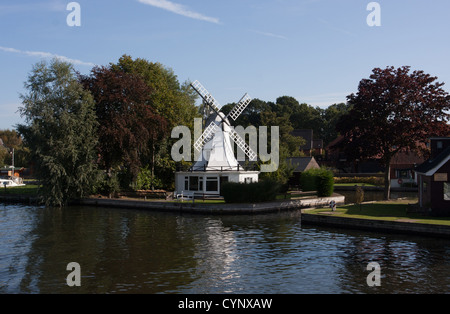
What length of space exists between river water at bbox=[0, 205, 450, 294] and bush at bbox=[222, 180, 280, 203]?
7340 millimetres

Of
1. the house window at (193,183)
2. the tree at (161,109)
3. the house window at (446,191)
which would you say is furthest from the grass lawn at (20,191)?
the house window at (446,191)

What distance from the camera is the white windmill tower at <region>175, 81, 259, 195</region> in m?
46.5

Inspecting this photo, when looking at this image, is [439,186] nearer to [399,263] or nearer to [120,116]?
[399,263]

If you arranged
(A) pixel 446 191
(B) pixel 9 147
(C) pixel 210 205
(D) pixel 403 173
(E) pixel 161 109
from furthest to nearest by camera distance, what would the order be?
(B) pixel 9 147 < (D) pixel 403 173 < (E) pixel 161 109 < (C) pixel 210 205 < (A) pixel 446 191

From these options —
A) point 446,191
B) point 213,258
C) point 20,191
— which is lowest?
point 213,258

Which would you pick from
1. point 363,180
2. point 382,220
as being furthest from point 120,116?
point 363,180

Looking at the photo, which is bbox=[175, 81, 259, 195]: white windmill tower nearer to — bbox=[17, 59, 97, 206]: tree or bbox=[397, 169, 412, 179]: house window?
bbox=[17, 59, 97, 206]: tree

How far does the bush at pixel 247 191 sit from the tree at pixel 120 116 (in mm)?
13267

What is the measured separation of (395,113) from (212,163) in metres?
19.8

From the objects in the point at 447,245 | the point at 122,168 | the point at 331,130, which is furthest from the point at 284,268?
the point at 331,130

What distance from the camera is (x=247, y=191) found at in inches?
1599

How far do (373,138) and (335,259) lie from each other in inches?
847

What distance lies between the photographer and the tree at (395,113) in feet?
126
